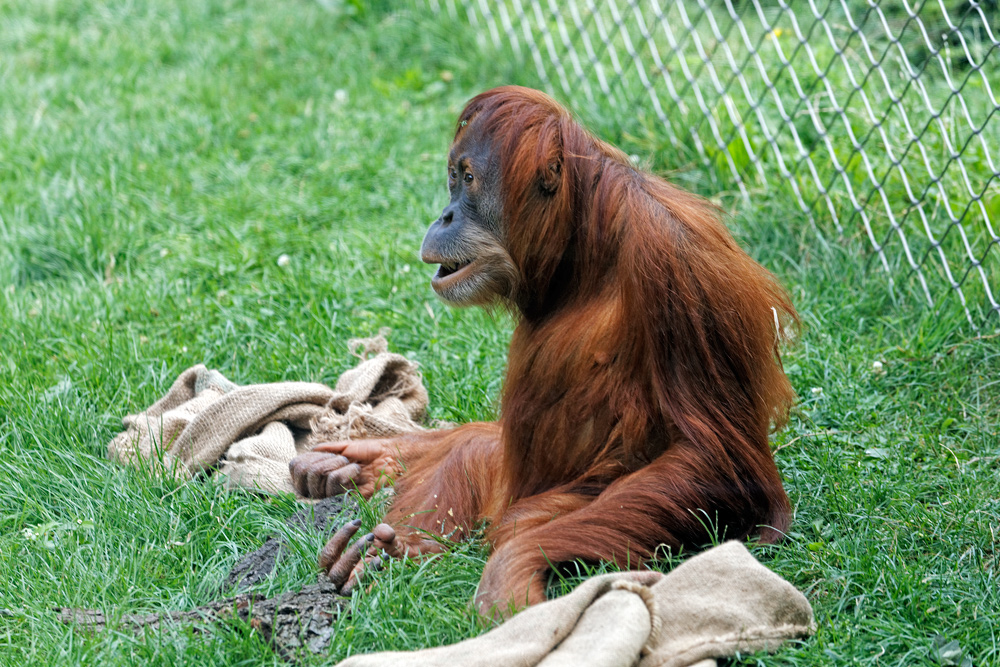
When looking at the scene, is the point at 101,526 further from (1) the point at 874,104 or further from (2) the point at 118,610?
(1) the point at 874,104

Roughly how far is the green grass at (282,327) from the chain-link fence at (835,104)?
0.57 feet

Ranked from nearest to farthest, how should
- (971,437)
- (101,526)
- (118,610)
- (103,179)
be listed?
(118,610) < (101,526) < (971,437) < (103,179)

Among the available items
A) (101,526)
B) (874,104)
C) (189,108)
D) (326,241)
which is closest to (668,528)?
(101,526)

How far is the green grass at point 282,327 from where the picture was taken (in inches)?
104

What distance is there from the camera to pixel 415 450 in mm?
3475

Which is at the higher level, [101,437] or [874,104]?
[874,104]

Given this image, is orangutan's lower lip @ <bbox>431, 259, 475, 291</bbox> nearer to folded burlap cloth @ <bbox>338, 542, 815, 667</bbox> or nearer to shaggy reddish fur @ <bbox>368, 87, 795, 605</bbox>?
shaggy reddish fur @ <bbox>368, 87, 795, 605</bbox>

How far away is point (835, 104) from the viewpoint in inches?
176

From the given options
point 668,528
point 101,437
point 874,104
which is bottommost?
point 101,437

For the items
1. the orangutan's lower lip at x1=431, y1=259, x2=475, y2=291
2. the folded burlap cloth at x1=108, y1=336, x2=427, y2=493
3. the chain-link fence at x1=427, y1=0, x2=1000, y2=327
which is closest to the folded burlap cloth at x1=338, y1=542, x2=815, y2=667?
the orangutan's lower lip at x1=431, y1=259, x2=475, y2=291

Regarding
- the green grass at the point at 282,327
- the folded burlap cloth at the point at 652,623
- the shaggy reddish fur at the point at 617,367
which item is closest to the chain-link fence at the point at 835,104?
the green grass at the point at 282,327

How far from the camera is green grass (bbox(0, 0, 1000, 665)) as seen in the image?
263 cm

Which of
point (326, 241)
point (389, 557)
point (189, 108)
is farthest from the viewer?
point (189, 108)

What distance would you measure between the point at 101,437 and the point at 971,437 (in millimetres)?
2764
